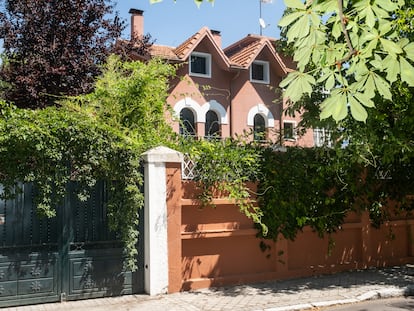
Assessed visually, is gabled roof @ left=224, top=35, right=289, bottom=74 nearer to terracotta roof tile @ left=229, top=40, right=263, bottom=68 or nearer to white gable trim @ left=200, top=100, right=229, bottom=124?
terracotta roof tile @ left=229, top=40, right=263, bottom=68

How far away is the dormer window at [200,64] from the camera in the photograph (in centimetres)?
1984

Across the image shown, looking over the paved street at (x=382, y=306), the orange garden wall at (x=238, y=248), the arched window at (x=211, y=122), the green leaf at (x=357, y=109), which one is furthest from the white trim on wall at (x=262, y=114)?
the green leaf at (x=357, y=109)

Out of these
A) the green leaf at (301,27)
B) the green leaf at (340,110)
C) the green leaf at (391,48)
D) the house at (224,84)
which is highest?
the house at (224,84)

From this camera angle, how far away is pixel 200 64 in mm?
20094

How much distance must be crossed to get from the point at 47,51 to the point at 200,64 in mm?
7705

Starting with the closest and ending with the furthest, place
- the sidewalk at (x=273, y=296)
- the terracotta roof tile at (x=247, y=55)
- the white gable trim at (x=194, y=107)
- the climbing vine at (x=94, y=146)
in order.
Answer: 1. the climbing vine at (x=94, y=146)
2. the sidewalk at (x=273, y=296)
3. the white gable trim at (x=194, y=107)
4. the terracotta roof tile at (x=247, y=55)

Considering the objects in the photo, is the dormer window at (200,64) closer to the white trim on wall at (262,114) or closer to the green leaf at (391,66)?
the white trim on wall at (262,114)

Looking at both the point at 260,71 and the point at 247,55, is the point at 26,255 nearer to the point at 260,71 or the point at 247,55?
the point at 247,55

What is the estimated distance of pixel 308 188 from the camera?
9.02 m

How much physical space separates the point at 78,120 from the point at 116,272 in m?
2.62

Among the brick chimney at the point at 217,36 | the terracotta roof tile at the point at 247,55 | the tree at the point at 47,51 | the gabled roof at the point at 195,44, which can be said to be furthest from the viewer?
the brick chimney at the point at 217,36

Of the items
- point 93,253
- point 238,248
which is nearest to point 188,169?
point 238,248

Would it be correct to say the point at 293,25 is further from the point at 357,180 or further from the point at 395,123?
the point at 357,180

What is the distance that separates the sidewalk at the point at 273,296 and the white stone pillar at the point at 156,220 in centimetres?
32
